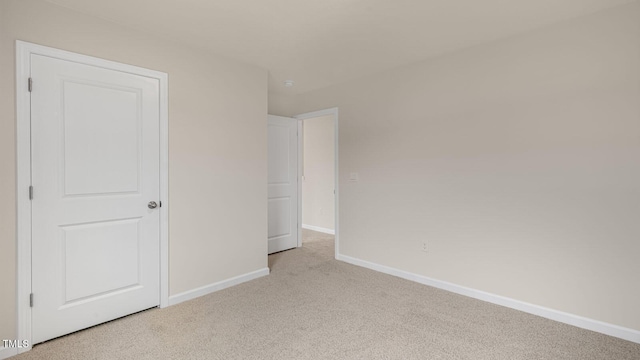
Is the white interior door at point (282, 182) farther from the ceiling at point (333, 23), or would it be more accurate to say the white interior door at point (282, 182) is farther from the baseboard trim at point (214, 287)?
the ceiling at point (333, 23)

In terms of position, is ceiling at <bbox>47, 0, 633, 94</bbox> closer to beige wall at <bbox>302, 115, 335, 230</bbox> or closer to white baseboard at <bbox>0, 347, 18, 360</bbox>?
white baseboard at <bbox>0, 347, 18, 360</bbox>

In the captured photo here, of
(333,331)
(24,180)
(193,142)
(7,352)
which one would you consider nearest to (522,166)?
(333,331)

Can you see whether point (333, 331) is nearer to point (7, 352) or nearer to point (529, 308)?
point (529, 308)

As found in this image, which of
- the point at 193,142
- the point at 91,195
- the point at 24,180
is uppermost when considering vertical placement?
the point at 193,142

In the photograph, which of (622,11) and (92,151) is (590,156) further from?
(92,151)

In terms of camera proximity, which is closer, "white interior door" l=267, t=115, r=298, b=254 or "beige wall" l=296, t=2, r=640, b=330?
"beige wall" l=296, t=2, r=640, b=330

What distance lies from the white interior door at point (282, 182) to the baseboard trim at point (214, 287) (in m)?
1.05

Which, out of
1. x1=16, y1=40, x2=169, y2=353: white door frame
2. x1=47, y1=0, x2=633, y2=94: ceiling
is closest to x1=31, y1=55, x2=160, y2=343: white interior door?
x1=16, y1=40, x2=169, y2=353: white door frame

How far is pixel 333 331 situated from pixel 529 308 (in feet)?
5.59

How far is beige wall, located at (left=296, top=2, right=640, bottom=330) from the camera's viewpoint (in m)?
2.26

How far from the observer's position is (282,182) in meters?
4.66

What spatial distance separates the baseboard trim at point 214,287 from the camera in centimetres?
284

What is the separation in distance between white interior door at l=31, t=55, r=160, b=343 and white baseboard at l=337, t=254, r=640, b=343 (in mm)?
2534

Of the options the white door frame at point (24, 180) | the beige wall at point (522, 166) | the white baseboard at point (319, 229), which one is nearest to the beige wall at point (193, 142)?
the white door frame at point (24, 180)
